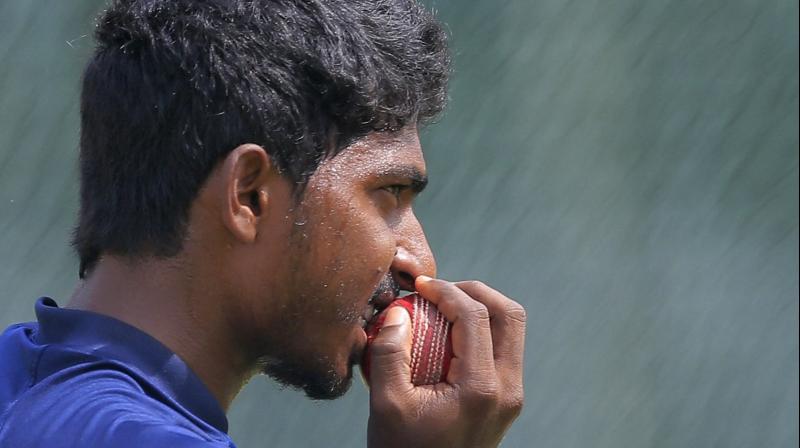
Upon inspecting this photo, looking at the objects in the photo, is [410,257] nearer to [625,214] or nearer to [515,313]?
[515,313]

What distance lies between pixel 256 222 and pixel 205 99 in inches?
8.3

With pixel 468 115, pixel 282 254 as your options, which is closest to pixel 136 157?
pixel 282 254

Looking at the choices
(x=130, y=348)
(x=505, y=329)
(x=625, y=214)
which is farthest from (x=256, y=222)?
(x=625, y=214)

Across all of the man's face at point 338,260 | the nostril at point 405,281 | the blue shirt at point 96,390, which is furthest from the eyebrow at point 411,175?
the blue shirt at point 96,390

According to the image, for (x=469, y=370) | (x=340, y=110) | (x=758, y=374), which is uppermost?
(x=340, y=110)

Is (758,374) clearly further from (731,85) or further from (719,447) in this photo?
(731,85)

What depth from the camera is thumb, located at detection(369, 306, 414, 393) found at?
6.80 feet

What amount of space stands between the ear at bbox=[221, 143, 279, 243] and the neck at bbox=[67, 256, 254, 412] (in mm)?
104

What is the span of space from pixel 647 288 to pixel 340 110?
1701 mm

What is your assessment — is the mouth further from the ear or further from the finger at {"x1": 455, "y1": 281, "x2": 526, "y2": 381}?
the ear

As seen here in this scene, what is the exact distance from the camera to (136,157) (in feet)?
6.65

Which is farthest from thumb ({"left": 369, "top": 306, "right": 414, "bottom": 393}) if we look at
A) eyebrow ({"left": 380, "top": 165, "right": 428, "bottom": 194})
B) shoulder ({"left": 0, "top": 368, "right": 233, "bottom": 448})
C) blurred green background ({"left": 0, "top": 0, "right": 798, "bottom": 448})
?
blurred green background ({"left": 0, "top": 0, "right": 798, "bottom": 448})

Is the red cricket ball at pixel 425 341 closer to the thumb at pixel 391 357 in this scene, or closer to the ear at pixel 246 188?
the thumb at pixel 391 357

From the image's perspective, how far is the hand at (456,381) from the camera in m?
2.03
